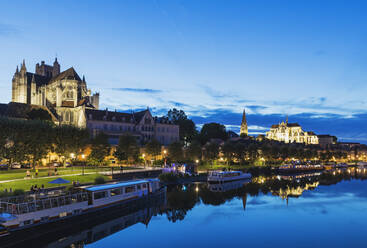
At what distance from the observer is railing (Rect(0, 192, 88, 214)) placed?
25562mm

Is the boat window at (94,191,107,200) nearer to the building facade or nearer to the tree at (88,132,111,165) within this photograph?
the tree at (88,132,111,165)

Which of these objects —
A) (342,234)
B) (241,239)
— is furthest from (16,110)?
(342,234)

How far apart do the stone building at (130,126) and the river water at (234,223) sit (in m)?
47.0

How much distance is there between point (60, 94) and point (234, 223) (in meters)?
101

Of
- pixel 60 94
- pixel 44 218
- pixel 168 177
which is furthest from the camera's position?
pixel 60 94

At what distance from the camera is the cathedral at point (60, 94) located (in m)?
107

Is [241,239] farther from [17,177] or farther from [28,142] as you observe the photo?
[28,142]

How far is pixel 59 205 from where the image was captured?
28859mm

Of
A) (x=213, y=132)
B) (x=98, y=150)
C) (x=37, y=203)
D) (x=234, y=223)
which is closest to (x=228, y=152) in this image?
(x=98, y=150)

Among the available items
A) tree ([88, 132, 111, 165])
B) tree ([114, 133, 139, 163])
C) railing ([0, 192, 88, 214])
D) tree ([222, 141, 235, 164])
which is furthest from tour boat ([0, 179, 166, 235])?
tree ([222, 141, 235, 164])

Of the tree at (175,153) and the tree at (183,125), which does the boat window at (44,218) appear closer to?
the tree at (175,153)

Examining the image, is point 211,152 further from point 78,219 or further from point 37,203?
point 37,203

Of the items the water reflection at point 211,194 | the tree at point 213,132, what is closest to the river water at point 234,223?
the water reflection at point 211,194

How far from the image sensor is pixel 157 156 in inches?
3354
